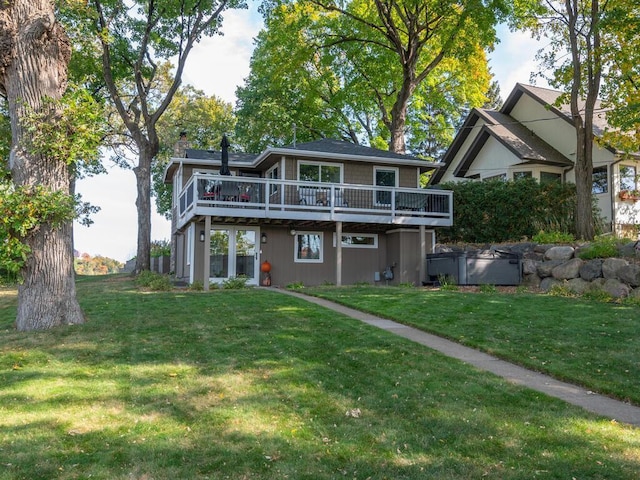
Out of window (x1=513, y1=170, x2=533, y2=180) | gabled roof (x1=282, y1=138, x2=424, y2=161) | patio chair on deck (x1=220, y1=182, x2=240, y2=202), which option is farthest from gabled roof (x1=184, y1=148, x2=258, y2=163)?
window (x1=513, y1=170, x2=533, y2=180)

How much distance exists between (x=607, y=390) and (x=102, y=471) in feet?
16.9

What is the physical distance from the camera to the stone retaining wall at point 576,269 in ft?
43.6

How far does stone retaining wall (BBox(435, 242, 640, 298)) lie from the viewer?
43.6ft

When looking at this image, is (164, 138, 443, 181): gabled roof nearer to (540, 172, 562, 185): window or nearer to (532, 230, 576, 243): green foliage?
(540, 172, 562, 185): window

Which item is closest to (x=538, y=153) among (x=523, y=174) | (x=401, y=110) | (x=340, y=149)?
(x=523, y=174)

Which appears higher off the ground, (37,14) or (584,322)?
(37,14)

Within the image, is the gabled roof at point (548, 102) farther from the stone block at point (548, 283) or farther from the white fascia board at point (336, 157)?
the stone block at point (548, 283)

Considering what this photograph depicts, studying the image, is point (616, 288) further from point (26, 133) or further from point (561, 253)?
point (26, 133)

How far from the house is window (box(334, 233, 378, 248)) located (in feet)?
0.13

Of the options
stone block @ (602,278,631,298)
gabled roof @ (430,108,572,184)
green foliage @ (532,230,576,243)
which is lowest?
stone block @ (602,278,631,298)

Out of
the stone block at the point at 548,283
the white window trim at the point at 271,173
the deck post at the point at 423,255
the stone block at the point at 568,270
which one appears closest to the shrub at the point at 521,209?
the deck post at the point at 423,255

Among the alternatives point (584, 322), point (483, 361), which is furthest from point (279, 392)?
point (584, 322)

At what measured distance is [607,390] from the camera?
5879 millimetres

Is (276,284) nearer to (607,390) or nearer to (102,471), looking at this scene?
(607,390)
